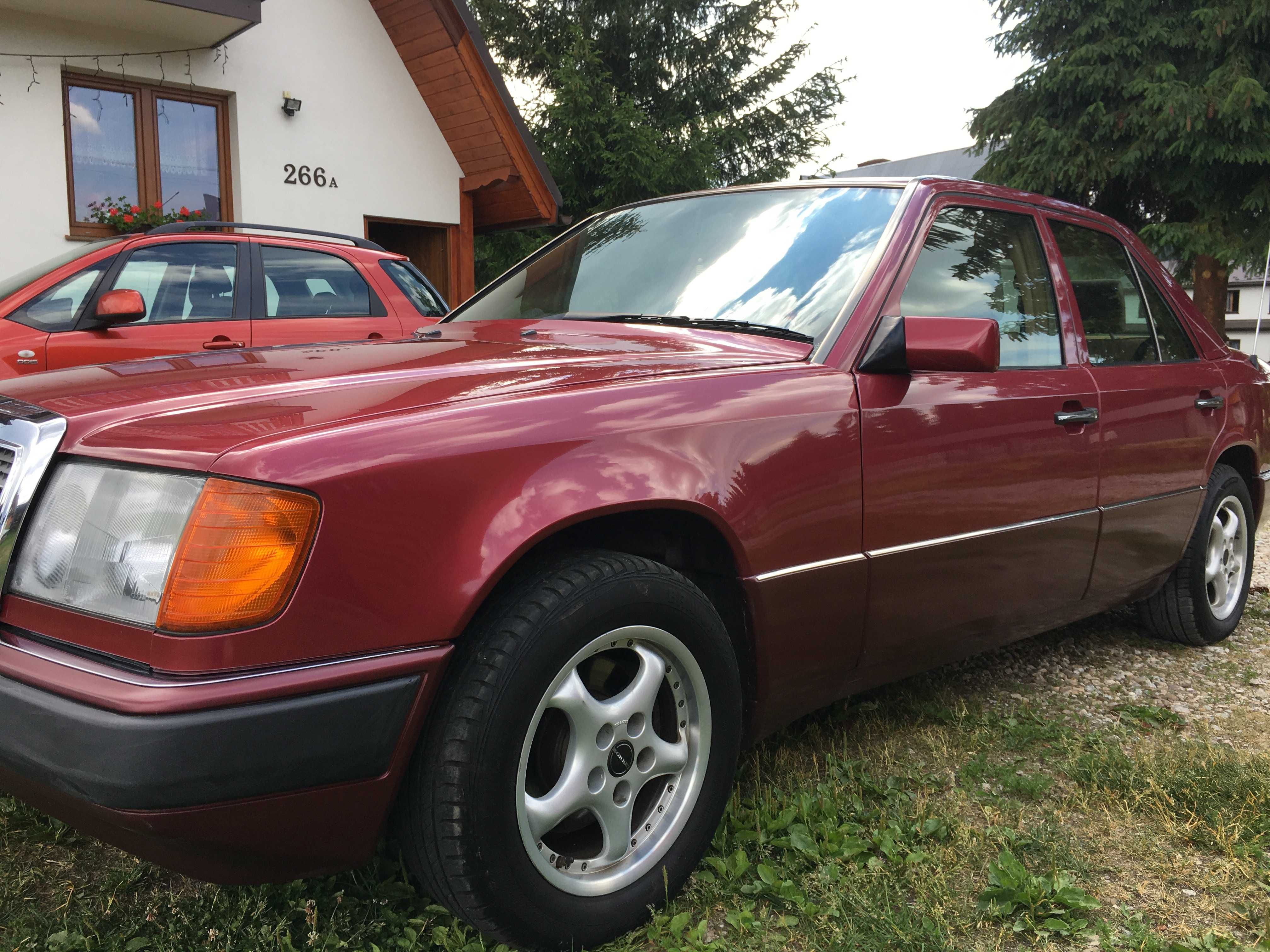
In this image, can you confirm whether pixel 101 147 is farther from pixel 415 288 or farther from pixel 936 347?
pixel 936 347

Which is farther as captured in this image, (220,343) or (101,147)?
(101,147)

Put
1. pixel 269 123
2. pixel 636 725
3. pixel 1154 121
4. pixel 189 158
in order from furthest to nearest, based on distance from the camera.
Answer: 1. pixel 1154 121
2. pixel 269 123
3. pixel 189 158
4. pixel 636 725

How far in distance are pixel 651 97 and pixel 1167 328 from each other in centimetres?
1817

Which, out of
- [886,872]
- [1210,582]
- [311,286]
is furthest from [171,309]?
[1210,582]

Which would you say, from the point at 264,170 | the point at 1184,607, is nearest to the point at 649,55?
the point at 264,170

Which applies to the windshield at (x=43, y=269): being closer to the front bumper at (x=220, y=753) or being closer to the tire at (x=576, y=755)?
the front bumper at (x=220, y=753)

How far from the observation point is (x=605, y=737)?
6.57 feet

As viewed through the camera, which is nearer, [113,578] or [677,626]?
[113,578]

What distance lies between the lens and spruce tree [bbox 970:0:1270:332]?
51.5 ft

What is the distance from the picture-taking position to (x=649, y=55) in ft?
67.2

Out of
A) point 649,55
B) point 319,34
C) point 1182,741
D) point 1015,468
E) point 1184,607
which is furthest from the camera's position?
point 649,55

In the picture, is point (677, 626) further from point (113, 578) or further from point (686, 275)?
point (686, 275)

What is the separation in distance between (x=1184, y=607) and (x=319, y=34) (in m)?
11.0

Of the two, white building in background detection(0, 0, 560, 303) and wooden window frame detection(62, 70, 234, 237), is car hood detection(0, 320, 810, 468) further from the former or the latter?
wooden window frame detection(62, 70, 234, 237)
